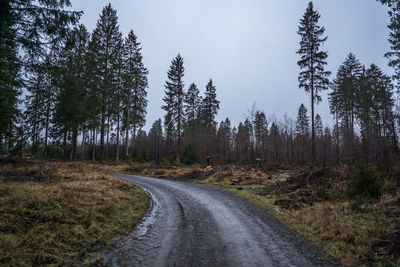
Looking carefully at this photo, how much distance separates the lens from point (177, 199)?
9.96m

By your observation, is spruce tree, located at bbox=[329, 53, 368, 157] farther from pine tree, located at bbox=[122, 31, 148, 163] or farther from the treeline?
pine tree, located at bbox=[122, 31, 148, 163]

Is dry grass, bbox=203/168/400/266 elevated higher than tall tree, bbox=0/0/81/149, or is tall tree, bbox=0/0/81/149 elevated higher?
tall tree, bbox=0/0/81/149

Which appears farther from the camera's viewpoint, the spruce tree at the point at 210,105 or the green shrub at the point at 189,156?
the spruce tree at the point at 210,105

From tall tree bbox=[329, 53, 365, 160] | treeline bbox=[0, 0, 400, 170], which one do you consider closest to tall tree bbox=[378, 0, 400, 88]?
treeline bbox=[0, 0, 400, 170]

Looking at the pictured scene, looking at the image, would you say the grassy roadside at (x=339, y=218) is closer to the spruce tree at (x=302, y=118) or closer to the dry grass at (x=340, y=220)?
the dry grass at (x=340, y=220)

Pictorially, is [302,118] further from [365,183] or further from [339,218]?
[339,218]

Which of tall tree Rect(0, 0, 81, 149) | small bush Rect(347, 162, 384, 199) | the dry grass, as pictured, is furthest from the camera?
tall tree Rect(0, 0, 81, 149)

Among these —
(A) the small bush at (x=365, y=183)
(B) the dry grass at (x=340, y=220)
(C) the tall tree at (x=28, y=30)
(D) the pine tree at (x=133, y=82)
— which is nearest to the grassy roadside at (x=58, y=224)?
(C) the tall tree at (x=28, y=30)

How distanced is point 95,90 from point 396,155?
28342 mm

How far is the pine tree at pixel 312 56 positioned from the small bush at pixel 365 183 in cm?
1666

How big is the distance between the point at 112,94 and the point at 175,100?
31.9ft

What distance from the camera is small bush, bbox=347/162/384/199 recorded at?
728 centimetres

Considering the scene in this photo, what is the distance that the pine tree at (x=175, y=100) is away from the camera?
32.6 meters

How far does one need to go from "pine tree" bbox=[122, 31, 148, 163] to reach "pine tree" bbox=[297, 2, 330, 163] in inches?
864
